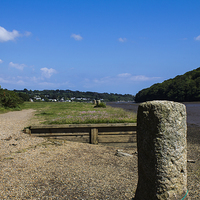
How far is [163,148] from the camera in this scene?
113 inches

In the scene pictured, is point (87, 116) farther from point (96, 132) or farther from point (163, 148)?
point (163, 148)

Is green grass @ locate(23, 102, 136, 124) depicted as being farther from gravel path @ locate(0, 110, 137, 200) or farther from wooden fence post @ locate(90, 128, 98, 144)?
gravel path @ locate(0, 110, 137, 200)

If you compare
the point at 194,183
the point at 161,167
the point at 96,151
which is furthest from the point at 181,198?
the point at 96,151

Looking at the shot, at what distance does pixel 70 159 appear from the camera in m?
6.53

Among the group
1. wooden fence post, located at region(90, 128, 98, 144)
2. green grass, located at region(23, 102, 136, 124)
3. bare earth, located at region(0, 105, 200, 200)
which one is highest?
green grass, located at region(23, 102, 136, 124)

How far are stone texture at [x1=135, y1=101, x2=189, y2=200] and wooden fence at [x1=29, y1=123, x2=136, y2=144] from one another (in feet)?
17.5

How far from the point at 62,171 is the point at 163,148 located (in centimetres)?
351

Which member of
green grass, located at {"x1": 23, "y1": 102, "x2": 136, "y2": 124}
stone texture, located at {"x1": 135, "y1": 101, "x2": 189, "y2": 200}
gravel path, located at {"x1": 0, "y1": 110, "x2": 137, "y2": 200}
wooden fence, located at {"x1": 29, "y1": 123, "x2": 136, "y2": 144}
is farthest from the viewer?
green grass, located at {"x1": 23, "y1": 102, "x2": 136, "y2": 124}

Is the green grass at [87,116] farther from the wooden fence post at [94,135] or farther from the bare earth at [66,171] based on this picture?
the bare earth at [66,171]

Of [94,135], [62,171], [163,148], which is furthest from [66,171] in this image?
[163,148]

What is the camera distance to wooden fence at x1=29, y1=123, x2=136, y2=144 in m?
8.41

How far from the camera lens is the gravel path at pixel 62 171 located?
14.2 ft

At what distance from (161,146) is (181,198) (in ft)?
2.94

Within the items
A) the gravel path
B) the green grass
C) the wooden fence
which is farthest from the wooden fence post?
the green grass
